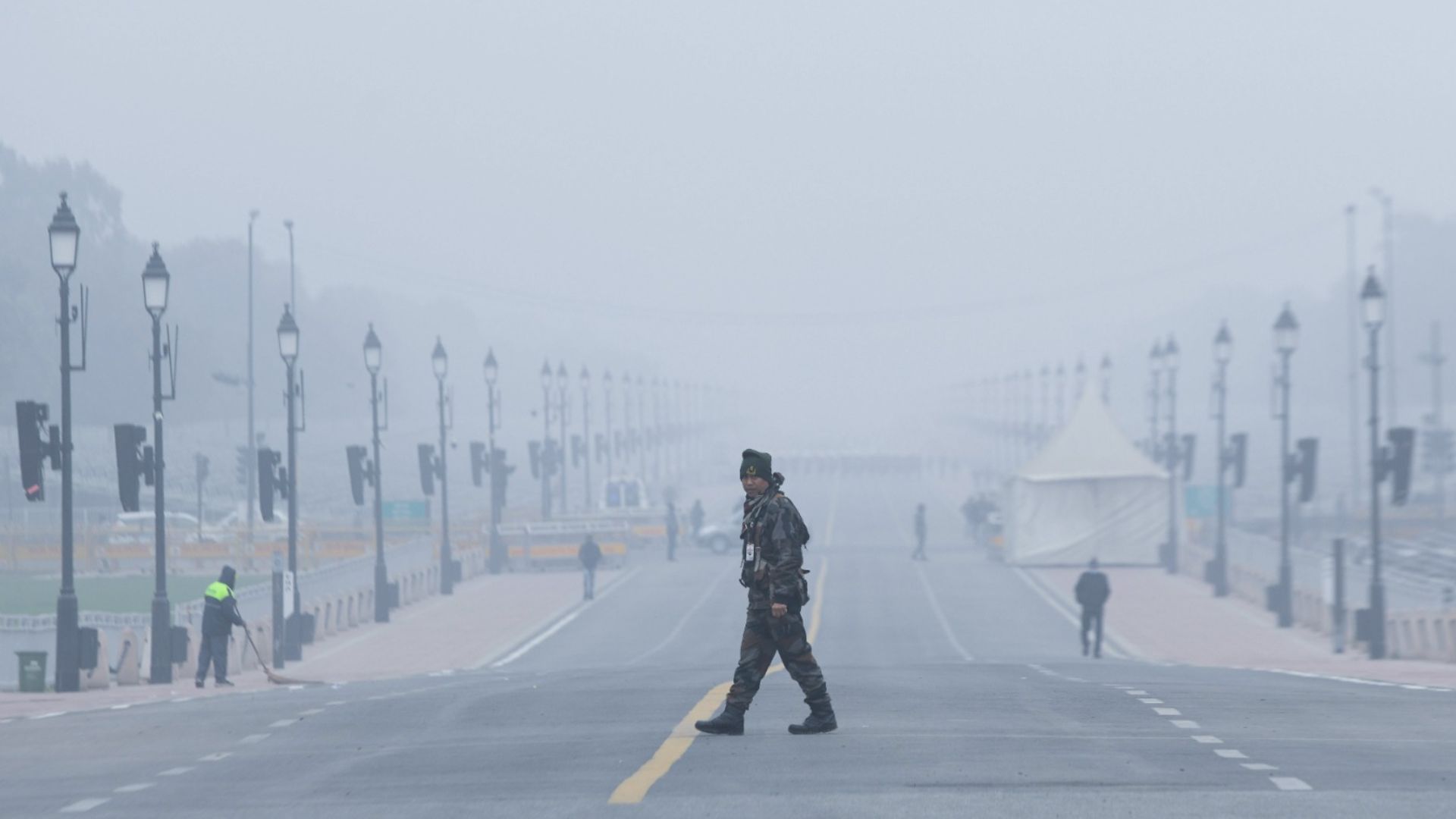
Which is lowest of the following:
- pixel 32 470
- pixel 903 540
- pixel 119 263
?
pixel 903 540

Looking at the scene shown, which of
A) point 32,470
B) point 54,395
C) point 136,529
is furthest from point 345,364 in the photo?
point 32,470

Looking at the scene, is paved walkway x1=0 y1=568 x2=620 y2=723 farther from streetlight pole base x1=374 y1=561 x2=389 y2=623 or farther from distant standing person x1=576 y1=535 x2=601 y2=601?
distant standing person x1=576 y1=535 x2=601 y2=601

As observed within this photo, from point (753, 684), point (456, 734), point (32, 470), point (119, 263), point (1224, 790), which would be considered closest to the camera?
point (1224, 790)

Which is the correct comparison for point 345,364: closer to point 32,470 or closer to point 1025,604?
point 1025,604

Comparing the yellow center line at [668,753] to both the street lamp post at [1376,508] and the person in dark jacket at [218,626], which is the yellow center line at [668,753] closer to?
the person in dark jacket at [218,626]

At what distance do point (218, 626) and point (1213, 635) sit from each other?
2220cm

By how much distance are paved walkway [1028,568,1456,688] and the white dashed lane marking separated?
15050 mm

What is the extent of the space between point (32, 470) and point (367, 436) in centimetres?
8224

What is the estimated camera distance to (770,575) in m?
11.9

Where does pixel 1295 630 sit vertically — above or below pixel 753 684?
below

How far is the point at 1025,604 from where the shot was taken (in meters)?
50.4

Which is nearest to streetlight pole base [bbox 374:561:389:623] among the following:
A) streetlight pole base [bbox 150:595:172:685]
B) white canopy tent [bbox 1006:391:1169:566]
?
streetlight pole base [bbox 150:595:172:685]

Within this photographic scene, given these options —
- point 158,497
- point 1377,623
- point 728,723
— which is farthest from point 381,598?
point 728,723

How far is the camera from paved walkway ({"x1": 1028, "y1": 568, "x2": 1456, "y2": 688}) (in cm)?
2920
